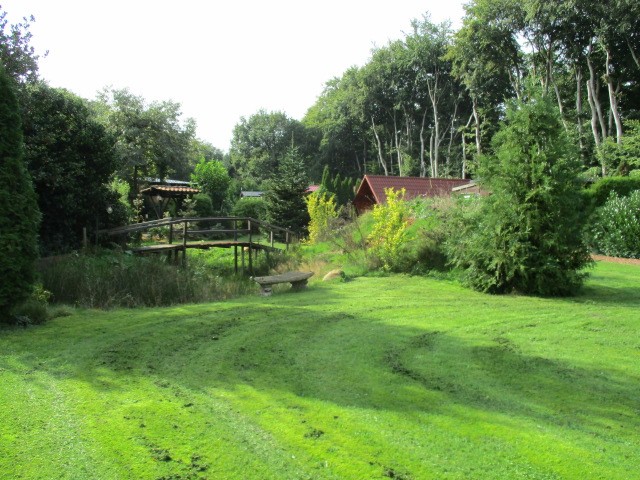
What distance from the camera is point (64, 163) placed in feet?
43.9

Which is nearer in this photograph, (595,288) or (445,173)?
(595,288)

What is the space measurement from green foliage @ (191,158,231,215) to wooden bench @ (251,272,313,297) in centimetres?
2562

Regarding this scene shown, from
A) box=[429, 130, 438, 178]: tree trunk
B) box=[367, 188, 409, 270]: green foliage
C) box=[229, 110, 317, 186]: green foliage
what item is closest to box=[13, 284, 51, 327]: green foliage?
box=[367, 188, 409, 270]: green foliage

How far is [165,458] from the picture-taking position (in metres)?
3.17

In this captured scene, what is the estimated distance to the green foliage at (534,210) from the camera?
34.1 ft

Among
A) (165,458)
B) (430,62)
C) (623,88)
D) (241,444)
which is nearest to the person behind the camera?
(165,458)

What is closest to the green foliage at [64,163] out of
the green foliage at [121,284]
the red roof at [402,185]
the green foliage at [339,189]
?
the green foliage at [121,284]

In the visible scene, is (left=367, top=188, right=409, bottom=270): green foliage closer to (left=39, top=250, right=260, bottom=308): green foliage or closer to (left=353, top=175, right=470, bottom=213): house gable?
(left=39, top=250, right=260, bottom=308): green foliage

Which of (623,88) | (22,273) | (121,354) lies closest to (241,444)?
(121,354)

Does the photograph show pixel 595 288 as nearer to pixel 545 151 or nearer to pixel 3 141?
pixel 545 151

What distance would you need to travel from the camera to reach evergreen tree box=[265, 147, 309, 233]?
104 ft

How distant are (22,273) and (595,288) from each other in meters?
10.7

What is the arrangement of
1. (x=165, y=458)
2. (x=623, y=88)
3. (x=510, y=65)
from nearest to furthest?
(x=165, y=458), (x=623, y=88), (x=510, y=65)

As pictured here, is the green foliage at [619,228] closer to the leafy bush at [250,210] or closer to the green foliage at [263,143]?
the leafy bush at [250,210]
